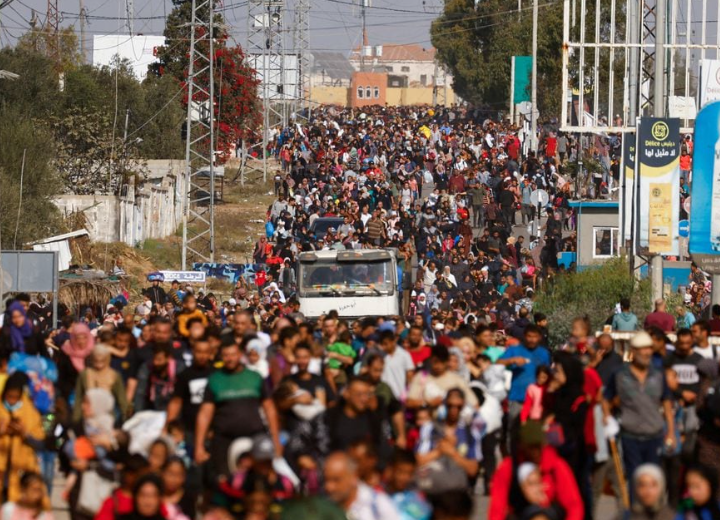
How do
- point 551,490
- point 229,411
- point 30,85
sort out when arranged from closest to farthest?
1. point 551,490
2. point 229,411
3. point 30,85

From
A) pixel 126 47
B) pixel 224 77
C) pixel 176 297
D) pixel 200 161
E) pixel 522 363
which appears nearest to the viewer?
pixel 522 363

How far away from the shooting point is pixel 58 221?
4506 cm

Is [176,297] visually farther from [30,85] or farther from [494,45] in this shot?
[494,45]

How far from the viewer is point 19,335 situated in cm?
1605

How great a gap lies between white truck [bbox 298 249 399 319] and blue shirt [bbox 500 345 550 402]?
518 inches

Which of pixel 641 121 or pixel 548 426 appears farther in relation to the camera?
pixel 641 121

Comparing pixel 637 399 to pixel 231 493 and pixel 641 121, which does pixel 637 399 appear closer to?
pixel 231 493

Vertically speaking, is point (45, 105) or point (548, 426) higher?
point (45, 105)

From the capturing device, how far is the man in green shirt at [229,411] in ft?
39.6

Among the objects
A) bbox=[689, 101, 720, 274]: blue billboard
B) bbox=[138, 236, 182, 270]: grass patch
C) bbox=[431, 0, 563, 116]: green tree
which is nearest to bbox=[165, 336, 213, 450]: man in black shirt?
bbox=[689, 101, 720, 274]: blue billboard

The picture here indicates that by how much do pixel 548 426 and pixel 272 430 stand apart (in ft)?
6.62

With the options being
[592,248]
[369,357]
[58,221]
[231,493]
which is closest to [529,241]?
[592,248]

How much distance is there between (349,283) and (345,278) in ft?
0.39

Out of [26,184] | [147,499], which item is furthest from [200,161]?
[147,499]
